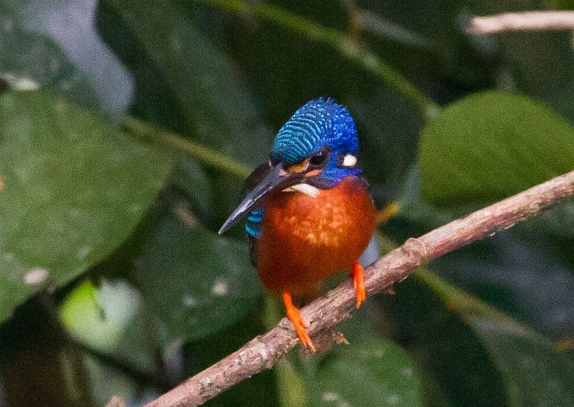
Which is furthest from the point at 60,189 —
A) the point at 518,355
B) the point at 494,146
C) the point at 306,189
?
→ the point at 518,355

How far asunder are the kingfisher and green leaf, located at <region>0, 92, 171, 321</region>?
8.4 inches

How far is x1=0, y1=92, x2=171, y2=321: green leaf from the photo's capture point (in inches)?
48.6

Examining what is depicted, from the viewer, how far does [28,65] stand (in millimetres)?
1537

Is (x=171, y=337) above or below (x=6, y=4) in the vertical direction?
below

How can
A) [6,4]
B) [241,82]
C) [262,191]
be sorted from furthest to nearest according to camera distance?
[241,82] → [6,4] → [262,191]

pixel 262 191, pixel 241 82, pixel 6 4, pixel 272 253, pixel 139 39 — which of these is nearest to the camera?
pixel 262 191

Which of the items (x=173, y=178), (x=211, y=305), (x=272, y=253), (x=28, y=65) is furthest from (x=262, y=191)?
(x=28, y=65)

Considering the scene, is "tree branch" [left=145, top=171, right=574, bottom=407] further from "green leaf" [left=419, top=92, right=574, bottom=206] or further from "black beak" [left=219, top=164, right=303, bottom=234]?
"green leaf" [left=419, top=92, right=574, bottom=206]

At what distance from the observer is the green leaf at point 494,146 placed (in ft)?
4.37

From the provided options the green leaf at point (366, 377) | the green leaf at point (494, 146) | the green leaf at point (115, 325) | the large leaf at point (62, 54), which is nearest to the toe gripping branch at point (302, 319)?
the green leaf at point (366, 377)

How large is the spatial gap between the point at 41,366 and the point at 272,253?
60 cm

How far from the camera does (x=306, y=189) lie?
124 cm

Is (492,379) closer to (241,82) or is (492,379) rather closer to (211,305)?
(211,305)

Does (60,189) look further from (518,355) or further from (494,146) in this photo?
(518,355)
